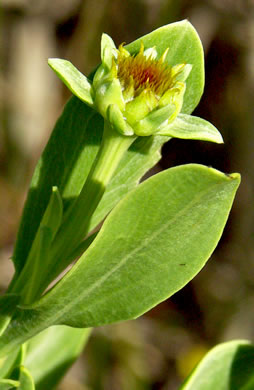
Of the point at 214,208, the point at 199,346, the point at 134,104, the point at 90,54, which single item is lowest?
the point at 199,346

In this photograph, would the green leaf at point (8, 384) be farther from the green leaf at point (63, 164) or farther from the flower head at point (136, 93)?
the flower head at point (136, 93)

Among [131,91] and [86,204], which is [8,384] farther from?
[131,91]

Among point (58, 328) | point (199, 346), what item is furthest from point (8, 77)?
point (58, 328)

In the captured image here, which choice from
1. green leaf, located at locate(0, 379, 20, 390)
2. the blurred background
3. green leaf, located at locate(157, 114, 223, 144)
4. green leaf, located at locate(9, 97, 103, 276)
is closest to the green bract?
green leaf, located at locate(157, 114, 223, 144)

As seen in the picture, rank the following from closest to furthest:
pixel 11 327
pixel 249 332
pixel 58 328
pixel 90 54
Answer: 1. pixel 11 327
2. pixel 58 328
3. pixel 249 332
4. pixel 90 54

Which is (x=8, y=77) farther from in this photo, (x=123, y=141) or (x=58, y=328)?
(x=123, y=141)

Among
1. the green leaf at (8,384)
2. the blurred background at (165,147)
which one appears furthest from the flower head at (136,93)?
the blurred background at (165,147)

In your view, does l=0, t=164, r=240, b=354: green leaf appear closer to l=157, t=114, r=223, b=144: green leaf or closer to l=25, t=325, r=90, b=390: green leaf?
l=157, t=114, r=223, b=144: green leaf

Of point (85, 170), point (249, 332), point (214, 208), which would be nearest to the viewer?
point (214, 208)
